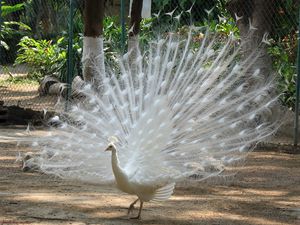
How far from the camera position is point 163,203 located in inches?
278

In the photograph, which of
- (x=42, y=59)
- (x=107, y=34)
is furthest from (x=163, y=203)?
(x=42, y=59)

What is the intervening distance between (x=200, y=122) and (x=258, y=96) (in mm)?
1517

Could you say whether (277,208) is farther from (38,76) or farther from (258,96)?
(38,76)

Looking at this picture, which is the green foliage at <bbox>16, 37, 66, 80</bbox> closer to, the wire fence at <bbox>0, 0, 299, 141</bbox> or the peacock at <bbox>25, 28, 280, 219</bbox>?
the wire fence at <bbox>0, 0, 299, 141</bbox>

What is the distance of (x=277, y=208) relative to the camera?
7086 mm

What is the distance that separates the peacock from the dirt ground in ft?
0.88

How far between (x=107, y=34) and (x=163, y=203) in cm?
1195

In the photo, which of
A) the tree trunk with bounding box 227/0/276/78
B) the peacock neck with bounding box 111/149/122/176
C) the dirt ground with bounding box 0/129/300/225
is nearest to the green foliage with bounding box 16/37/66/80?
the tree trunk with bounding box 227/0/276/78

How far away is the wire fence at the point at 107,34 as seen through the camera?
12.5 m

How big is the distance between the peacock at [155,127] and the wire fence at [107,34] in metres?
2.02

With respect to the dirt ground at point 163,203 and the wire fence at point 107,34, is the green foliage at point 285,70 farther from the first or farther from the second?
the dirt ground at point 163,203

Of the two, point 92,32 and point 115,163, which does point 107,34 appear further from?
point 115,163

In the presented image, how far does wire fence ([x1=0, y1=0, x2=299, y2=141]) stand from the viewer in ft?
41.2

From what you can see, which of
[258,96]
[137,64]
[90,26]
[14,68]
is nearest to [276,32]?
[90,26]
